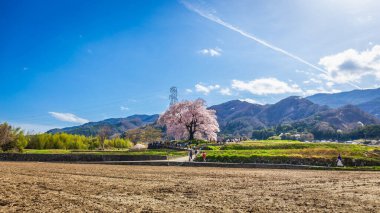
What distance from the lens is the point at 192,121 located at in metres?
84.1

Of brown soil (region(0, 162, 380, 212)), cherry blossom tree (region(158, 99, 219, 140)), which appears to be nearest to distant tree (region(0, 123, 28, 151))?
cherry blossom tree (region(158, 99, 219, 140))

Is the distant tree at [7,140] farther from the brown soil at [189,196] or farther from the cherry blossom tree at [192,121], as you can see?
the brown soil at [189,196]

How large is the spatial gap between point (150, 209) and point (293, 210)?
5.83m

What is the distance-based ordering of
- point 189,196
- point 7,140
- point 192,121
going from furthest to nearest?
1. point 192,121
2. point 7,140
3. point 189,196

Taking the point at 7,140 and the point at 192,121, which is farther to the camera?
the point at 192,121

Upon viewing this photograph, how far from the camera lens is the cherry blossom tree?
83.8 m

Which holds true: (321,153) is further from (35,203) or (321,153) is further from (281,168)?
(35,203)

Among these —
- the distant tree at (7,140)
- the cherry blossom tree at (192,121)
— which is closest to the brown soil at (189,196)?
the distant tree at (7,140)

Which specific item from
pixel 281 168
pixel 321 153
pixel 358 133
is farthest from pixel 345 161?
pixel 358 133

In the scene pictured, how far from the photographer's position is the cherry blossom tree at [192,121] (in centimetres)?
8379

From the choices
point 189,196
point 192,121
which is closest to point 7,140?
point 192,121

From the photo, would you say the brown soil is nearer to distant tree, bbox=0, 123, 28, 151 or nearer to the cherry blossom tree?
distant tree, bbox=0, 123, 28, 151

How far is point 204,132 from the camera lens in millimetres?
87375

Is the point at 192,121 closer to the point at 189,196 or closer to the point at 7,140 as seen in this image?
the point at 7,140
